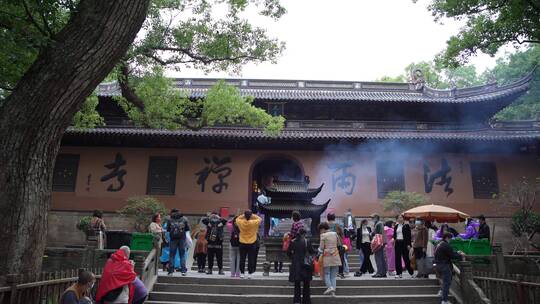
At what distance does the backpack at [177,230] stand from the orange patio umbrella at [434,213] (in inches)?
236

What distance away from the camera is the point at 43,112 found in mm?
4332

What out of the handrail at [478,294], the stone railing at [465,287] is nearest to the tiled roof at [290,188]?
the stone railing at [465,287]

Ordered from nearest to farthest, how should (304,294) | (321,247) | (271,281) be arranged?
(304,294)
(321,247)
(271,281)

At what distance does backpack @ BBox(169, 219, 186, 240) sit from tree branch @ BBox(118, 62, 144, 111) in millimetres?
3707

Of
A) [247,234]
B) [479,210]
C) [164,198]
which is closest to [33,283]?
[247,234]

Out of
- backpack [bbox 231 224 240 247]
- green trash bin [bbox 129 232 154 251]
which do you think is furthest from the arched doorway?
backpack [bbox 231 224 240 247]

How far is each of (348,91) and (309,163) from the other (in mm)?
4683

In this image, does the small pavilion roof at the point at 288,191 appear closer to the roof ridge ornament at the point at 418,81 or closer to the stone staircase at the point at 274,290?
the stone staircase at the point at 274,290

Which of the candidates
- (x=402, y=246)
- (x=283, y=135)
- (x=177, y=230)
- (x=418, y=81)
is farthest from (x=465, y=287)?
(x=418, y=81)

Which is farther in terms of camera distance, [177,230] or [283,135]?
[283,135]

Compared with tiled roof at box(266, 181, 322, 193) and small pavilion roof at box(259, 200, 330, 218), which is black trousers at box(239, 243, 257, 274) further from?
tiled roof at box(266, 181, 322, 193)

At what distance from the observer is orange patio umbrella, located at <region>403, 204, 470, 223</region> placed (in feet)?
34.8

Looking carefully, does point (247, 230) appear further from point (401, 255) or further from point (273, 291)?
point (401, 255)

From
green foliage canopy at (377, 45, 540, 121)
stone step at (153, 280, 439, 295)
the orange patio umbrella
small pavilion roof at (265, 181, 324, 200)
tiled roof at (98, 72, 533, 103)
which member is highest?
green foliage canopy at (377, 45, 540, 121)
